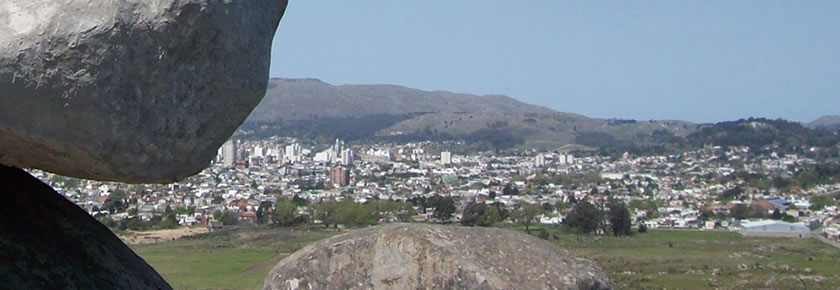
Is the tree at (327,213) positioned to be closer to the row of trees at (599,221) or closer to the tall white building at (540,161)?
the row of trees at (599,221)

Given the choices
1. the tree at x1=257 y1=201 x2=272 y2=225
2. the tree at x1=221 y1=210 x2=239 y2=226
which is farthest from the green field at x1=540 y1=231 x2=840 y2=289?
the tree at x1=221 y1=210 x2=239 y2=226

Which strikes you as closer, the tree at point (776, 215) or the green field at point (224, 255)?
the green field at point (224, 255)

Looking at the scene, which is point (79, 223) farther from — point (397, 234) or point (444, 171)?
point (444, 171)

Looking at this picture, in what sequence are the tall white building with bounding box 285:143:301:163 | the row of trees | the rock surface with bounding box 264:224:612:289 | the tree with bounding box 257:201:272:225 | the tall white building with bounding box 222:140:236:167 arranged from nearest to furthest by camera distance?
the rock surface with bounding box 264:224:612:289
the row of trees
the tree with bounding box 257:201:272:225
the tall white building with bounding box 222:140:236:167
the tall white building with bounding box 285:143:301:163

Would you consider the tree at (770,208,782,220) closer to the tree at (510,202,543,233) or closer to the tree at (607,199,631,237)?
the tree at (607,199,631,237)

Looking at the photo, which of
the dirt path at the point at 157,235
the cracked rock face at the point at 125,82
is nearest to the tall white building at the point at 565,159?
the dirt path at the point at 157,235

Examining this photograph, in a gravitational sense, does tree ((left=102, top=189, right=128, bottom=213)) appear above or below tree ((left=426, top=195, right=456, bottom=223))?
above
